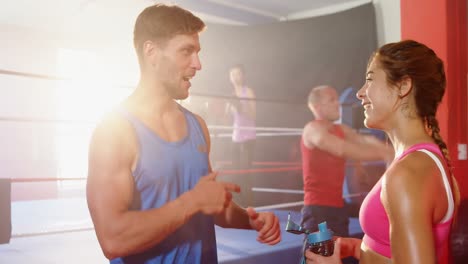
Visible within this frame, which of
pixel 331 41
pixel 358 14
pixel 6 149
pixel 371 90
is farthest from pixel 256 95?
pixel 371 90

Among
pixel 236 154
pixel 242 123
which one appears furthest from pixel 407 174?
pixel 236 154

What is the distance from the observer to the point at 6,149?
288 inches

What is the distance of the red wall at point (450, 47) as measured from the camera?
11.1 feet

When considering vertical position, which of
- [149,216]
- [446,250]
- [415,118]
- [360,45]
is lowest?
[446,250]

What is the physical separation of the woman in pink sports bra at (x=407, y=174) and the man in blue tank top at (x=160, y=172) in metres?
0.33

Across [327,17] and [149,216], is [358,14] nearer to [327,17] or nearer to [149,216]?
[327,17]

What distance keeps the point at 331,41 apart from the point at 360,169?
155 centimetres

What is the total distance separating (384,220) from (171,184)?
0.57 metres

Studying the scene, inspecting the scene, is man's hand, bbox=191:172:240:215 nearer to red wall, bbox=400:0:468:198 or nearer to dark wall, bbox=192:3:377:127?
red wall, bbox=400:0:468:198

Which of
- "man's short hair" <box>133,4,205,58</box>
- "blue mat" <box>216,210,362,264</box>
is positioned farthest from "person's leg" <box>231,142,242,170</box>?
"man's short hair" <box>133,4,205,58</box>

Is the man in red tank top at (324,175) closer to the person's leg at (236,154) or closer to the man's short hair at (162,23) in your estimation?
the man's short hair at (162,23)

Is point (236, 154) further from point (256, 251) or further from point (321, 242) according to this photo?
point (321, 242)

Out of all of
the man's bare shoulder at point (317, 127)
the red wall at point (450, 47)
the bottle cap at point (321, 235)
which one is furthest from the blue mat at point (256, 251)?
the bottle cap at point (321, 235)

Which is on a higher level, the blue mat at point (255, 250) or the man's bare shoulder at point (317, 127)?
the man's bare shoulder at point (317, 127)
